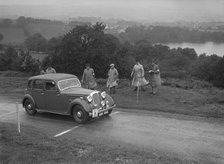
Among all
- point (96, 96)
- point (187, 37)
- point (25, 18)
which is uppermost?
point (25, 18)

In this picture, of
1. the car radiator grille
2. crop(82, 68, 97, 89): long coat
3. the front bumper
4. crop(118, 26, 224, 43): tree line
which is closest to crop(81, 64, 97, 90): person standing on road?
crop(82, 68, 97, 89): long coat

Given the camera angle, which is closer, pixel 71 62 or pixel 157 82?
pixel 157 82

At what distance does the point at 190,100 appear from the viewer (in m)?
15.5

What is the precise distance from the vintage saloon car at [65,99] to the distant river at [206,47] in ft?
143

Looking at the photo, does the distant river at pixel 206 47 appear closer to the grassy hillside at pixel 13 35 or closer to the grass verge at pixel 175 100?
the grassy hillside at pixel 13 35

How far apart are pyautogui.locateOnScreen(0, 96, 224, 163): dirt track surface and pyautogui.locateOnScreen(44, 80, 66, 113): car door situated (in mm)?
459

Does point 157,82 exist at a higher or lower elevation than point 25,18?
lower

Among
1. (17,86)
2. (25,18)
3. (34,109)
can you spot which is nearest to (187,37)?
(25,18)

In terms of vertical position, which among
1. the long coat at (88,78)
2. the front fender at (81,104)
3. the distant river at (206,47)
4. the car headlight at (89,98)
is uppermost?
the distant river at (206,47)

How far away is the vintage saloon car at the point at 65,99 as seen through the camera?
12594mm

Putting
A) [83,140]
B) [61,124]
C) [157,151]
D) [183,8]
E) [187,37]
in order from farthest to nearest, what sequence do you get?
1. [183,8]
2. [187,37]
3. [61,124]
4. [83,140]
5. [157,151]

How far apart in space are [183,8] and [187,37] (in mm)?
39799

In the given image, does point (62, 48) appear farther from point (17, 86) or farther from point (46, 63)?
point (17, 86)

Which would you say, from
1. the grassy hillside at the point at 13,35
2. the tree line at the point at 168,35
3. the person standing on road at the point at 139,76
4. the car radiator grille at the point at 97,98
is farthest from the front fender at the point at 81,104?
the grassy hillside at the point at 13,35
